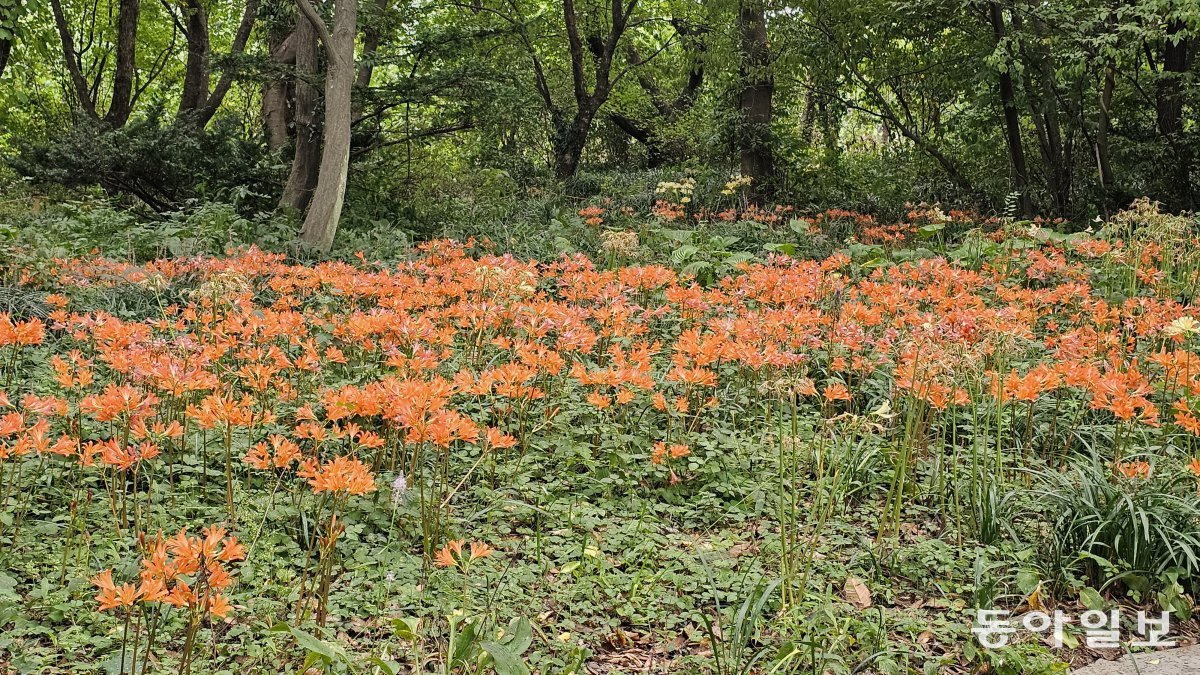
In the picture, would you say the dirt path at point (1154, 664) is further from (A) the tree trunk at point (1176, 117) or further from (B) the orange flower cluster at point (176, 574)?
(A) the tree trunk at point (1176, 117)

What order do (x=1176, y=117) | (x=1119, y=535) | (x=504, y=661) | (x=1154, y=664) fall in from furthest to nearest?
(x=1176, y=117) < (x=1119, y=535) < (x=1154, y=664) < (x=504, y=661)

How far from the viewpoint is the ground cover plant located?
7.95ft

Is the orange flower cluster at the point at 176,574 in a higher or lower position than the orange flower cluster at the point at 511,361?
lower

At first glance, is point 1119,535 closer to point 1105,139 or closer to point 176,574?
point 176,574

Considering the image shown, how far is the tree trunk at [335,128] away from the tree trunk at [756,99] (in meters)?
6.17

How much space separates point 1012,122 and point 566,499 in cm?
1038

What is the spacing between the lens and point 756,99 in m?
13.1

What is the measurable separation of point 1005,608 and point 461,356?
9.83 ft

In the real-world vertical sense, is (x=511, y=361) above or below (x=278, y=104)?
below

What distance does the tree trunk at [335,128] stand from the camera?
28.5 ft

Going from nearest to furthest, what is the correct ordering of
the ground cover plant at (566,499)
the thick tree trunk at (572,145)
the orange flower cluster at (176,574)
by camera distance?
the orange flower cluster at (176,574) → the ground cover plant at (566,499) → the thick tree trunk at (572,145)

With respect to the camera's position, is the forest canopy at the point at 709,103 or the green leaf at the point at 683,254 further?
the forest canopy at the point at 709,103

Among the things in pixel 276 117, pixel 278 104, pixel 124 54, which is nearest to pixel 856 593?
pixel 276 117

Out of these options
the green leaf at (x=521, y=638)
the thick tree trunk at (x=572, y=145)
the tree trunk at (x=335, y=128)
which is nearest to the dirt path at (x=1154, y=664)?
the green leaf at (x=521, y=638)
